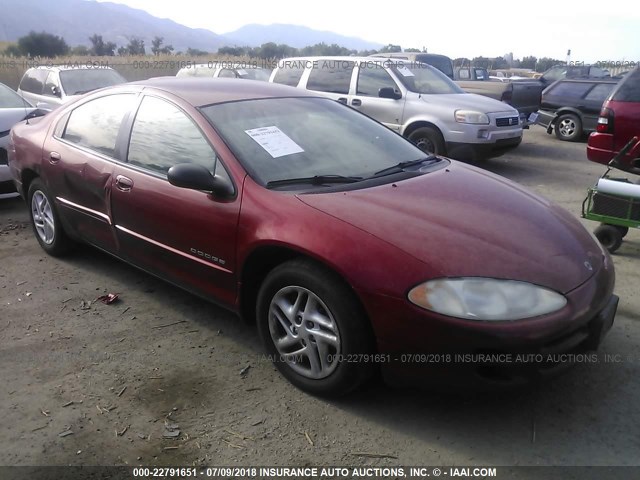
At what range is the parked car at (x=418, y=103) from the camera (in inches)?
318

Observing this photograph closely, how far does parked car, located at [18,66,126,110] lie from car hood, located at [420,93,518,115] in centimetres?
626

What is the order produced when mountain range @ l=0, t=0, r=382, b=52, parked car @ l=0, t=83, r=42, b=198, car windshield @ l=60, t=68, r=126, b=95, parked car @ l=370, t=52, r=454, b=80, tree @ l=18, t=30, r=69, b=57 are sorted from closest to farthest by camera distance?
parked car @ l=0, t=83, r=42, b=198 → car windshield @ l=60, t=68, r=126, b=95 → parked car @ l=370, t=52, r=454, b=80 → tree @ l=18, t=30, r=69, b=57 → mountain range @ l=0, t=0, r=382, b=52

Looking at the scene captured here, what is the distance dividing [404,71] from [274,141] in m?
6.33

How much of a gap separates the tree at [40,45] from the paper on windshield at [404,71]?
45160 mm

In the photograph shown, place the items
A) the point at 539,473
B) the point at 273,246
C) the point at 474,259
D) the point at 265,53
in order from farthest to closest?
the point at 265,53 < the point at 273,246 < the point at 474,259 < the point at 539,473

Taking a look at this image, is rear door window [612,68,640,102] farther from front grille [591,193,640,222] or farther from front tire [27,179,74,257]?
front tire [27,179,74,257]

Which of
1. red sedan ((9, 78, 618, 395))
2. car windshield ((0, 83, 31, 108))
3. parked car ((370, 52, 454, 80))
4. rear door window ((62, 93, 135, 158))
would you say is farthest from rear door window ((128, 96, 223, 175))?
parked car ((370, 52, 454, 80))

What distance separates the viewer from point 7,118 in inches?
248

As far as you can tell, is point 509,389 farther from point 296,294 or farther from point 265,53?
point 265,53

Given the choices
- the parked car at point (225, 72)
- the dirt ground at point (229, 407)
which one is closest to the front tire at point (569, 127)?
the parked car at point (225, 72)

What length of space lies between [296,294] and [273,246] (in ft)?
0.91

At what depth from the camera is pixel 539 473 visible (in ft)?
7.39

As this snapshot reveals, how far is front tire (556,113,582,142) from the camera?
1155 cm

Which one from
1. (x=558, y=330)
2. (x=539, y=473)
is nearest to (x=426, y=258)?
(x=558, y=330)
